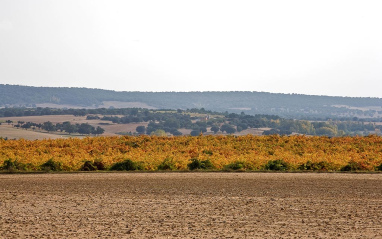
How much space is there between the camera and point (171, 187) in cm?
2350

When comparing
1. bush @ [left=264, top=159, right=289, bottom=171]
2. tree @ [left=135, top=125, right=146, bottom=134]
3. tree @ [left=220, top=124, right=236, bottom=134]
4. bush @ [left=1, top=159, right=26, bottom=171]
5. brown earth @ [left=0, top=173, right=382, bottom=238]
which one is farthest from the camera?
tree @ [left=135, top=125, right=146, bottom=134]

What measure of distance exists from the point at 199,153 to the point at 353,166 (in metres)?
9.29

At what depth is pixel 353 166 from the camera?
3086 cm

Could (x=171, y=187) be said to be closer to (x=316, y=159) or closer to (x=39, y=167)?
(x=39, y=167)

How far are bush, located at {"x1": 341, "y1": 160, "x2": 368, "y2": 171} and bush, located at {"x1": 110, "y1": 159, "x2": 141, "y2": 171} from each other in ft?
33.5

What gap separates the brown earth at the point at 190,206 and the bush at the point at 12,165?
231 cm

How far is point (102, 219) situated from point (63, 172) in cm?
1248

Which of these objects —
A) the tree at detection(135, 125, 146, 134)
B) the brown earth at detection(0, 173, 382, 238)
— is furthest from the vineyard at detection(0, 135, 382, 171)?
the tree at detection(135, 125, 146, 134)

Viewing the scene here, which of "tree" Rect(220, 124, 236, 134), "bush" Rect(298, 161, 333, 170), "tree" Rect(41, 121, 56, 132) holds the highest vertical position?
"bush" Rect(298, 161, 333, 170)

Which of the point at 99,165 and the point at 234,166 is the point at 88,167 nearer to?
the point at 99,165

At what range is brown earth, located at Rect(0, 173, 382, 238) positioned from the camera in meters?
15.7

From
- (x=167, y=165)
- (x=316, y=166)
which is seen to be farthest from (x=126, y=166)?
(x=316, y=166)

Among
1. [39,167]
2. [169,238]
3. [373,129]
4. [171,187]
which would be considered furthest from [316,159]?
[373,129]

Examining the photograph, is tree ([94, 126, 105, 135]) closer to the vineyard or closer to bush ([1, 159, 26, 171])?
the vineyard
